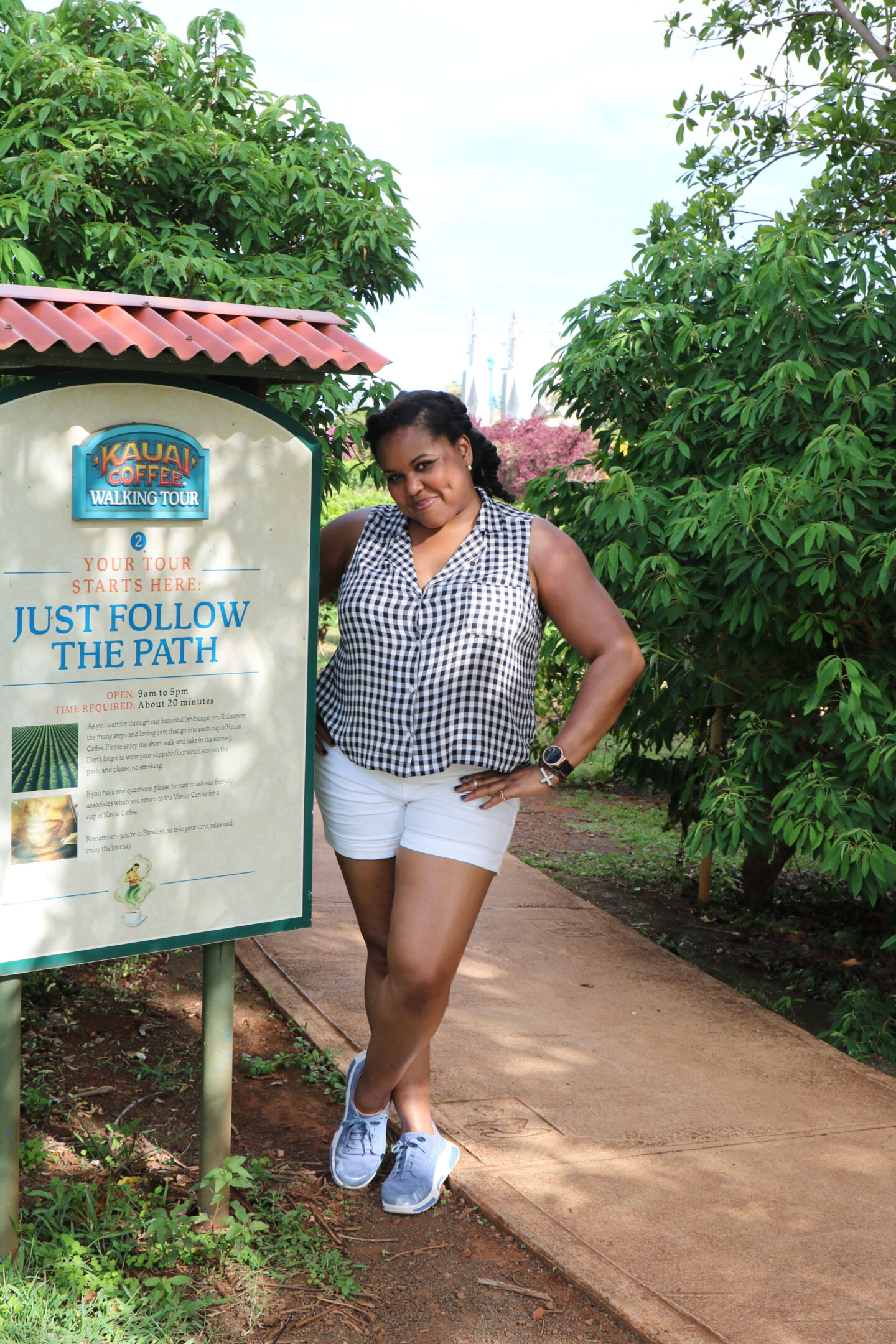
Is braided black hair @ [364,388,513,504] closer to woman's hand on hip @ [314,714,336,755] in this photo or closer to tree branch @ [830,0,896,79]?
woman's hand on hip @ [314,714,336,755]

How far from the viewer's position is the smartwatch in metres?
2.80

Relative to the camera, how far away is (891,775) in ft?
12.8

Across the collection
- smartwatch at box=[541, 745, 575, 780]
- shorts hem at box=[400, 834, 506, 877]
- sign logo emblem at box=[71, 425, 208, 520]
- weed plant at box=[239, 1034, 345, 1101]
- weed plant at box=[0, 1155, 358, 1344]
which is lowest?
weed plant at box=[239, 1034, 345, 1101]

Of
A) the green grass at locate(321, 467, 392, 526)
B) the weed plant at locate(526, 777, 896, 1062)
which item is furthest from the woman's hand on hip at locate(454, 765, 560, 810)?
the green grass at locate(321, 467, 392, 526)

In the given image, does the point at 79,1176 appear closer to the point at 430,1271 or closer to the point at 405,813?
the point at 430,1271

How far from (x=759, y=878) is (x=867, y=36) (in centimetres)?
388

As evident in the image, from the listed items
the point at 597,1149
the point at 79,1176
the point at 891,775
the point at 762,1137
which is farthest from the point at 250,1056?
the point at 891,775

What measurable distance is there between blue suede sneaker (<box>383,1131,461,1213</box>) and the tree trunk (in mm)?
3375

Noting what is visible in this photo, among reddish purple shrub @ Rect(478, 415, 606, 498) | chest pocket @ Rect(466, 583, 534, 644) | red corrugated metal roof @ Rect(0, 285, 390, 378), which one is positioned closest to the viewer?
red corrugated metal roof @ Rect(0, 285, 390, 378)

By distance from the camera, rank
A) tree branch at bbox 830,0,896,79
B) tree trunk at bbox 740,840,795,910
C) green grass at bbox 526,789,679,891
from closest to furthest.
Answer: tree branch at bbox 830,0,896,79, tree trunk at bbox 740,840,795,910, green grass at bbox 526,789,679,891

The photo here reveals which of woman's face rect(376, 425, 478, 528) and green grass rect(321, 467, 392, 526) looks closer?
woman's face rect(376, 425, 478, 528)

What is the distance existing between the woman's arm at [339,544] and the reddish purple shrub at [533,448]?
46.8ft

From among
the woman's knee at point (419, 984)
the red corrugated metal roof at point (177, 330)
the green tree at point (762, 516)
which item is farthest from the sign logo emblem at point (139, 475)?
the green tree at point (762, 516)

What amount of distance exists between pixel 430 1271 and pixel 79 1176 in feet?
2.99
